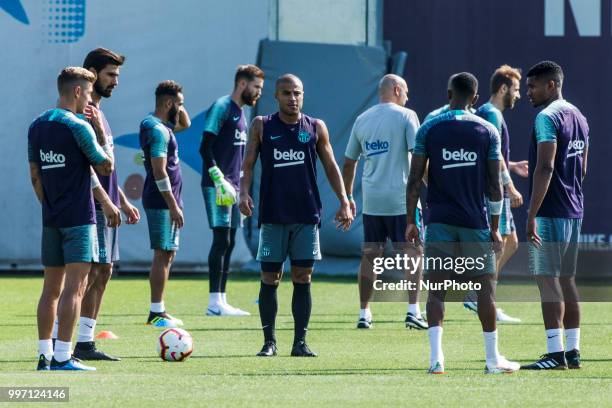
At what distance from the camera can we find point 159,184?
11.9 metres

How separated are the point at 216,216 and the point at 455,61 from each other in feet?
21.5

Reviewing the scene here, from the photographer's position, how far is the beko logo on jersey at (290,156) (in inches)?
387

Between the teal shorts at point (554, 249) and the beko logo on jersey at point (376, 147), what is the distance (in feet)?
10.5

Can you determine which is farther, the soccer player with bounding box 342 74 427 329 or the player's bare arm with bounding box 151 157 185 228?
the soccer player with bounding box 342 74 427 329

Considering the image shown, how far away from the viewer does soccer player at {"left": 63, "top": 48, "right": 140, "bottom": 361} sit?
9625 mm

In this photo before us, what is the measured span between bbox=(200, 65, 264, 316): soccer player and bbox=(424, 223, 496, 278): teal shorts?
4936mm

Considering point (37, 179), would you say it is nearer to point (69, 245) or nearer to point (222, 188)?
point (69, 245)

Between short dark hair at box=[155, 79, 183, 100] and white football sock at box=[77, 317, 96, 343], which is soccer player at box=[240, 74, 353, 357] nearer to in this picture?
white football sock at box=[77, 317, 96, 343]

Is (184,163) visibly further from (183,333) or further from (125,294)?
(183,333)

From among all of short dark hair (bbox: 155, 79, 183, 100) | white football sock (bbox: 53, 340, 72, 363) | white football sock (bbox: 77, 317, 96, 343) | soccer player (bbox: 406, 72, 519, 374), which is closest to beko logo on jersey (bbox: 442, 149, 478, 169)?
soccer player (bbox: 406, 72, 519, 374)

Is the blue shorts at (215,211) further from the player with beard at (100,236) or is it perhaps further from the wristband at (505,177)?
the player with beard at (100,236)

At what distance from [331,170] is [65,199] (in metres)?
2.30

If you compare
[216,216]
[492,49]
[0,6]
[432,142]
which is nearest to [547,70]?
[432,142]

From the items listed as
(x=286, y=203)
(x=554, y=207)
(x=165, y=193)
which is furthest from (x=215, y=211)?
(x=554, y=207)
